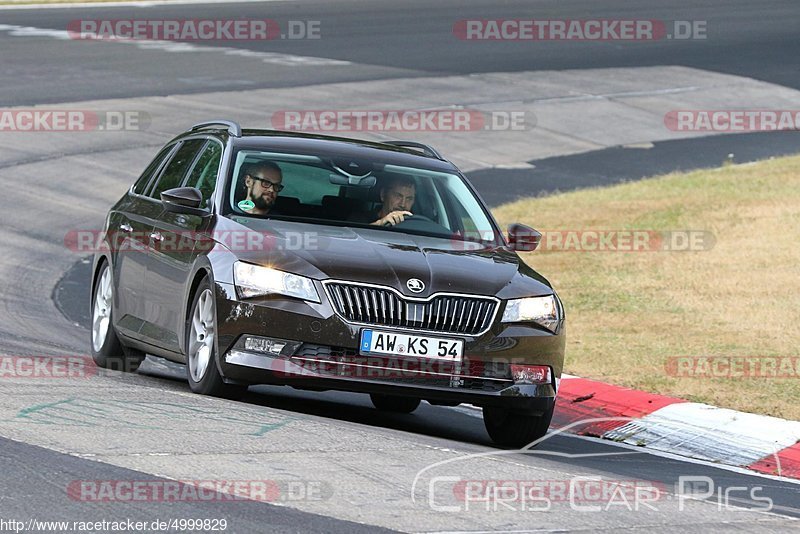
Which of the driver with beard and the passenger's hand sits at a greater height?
the driver with beard

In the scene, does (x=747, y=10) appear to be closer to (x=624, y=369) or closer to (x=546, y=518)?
(x=624, y=369)

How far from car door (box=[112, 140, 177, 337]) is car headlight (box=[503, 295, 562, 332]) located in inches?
102

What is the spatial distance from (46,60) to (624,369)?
19452mm

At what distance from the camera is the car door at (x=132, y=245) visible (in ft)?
33.4

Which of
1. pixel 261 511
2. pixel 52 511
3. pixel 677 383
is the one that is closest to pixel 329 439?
pixel 261 511

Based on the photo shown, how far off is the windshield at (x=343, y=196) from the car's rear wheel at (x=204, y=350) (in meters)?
0.68

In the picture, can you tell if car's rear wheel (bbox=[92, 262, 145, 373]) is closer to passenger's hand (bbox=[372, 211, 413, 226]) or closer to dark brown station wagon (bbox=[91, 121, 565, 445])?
dark brown station wagon (bbox=[91, 121, 565, 445])

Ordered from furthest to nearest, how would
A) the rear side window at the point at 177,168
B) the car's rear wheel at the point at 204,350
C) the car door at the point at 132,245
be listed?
1. the rear side window at the point at 177,168
2. the car door at the point at 132,245
3. the car's rear wheel at the point at 204,350
